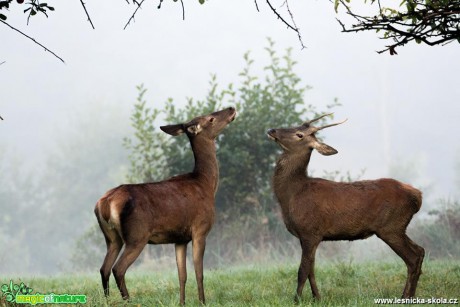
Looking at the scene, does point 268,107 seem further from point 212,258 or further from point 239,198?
point 212,258

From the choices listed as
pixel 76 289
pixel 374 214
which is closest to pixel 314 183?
pixel 374 214

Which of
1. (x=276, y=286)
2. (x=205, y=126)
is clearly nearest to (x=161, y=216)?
(x=205, y=126)

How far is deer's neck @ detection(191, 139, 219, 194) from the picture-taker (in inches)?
342

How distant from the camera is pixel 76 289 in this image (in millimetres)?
10703

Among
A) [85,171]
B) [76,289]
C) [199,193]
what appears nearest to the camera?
[199,193]

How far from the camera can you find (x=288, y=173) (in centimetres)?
870

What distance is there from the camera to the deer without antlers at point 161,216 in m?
7.84

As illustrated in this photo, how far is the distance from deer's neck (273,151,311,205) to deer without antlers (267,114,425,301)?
1cm

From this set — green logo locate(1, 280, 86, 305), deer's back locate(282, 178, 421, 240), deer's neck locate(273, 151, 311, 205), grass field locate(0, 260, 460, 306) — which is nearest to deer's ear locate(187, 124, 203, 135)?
deer's neck locate(273, 151, 311, 205)

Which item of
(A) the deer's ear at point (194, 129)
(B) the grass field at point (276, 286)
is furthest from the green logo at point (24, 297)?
(A) the deer's ear at point (194, 129)

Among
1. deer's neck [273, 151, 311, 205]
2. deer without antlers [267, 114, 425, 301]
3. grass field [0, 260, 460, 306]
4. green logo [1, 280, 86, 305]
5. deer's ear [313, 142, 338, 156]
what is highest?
deer's ear [313, 142, 338, 156]

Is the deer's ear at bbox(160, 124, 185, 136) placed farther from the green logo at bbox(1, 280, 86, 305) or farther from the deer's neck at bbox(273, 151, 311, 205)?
the green logo at bbox(1, 280, 86, 305)

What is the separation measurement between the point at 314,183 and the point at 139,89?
871 cm

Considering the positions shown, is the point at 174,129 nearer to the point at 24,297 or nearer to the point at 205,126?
the point at 205,126
